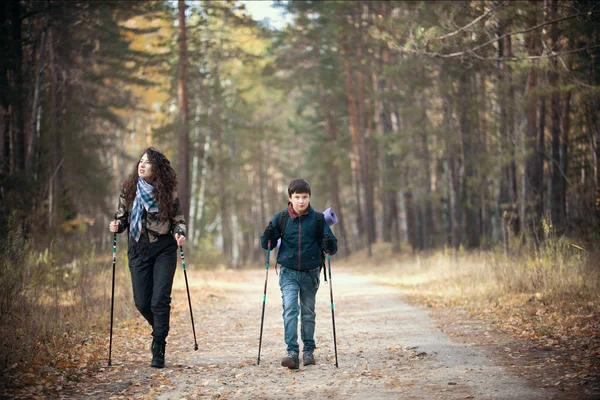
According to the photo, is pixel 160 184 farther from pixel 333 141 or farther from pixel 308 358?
pixel 333 141

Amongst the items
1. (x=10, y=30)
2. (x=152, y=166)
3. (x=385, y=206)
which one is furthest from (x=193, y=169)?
(x=152, y=166)

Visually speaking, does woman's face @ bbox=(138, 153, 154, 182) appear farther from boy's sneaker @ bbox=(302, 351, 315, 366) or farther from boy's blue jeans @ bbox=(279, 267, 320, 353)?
boy's sneaker @ bbox=(302, 351, 315, 366)

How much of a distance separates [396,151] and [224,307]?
42.5 feet

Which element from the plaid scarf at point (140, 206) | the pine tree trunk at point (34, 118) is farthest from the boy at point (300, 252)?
the pine tree trunk at point (34, 118)

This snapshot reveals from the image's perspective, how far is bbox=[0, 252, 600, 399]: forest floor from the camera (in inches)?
215

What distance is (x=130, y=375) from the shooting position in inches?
251

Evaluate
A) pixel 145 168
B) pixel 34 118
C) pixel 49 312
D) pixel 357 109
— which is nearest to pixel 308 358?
pixel 145 168

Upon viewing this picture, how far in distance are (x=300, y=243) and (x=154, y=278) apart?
5.35ft

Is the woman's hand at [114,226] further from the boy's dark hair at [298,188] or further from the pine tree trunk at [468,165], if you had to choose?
the pine tree trunk at [468,165]

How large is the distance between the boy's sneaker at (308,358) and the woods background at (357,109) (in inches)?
129

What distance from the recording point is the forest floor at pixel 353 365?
5.46m

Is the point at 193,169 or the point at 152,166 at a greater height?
the point at 193,169

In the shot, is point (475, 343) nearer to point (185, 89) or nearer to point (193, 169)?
point (185, 89)

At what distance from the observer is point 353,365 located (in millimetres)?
6688
